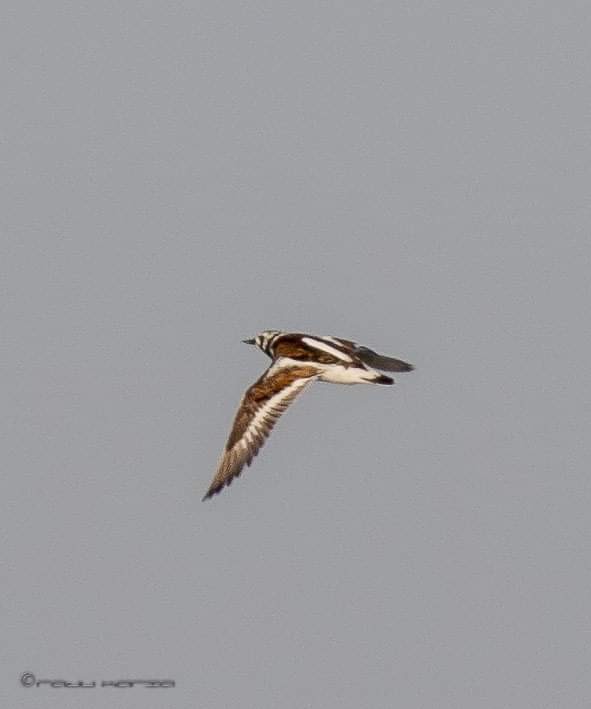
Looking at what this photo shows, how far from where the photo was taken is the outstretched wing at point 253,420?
95.6 ft

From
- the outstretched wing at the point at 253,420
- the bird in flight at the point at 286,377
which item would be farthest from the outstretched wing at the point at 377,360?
the outstretched wing at the point at 253,420

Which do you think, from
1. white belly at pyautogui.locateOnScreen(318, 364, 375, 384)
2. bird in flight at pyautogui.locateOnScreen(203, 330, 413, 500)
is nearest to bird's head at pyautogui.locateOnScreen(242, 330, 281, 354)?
bird in flight at pyautogui.locateOnScreen(203, 330, 413, 500)

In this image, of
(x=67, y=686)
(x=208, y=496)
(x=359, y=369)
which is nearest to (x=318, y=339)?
(x=359, y=369)

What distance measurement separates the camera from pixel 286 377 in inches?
1174

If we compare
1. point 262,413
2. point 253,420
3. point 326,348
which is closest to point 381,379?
point 326,348

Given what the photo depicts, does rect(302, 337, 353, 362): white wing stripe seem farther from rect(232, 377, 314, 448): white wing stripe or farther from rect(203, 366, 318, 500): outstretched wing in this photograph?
rect(232, 377, 314, 448): white wing stripe

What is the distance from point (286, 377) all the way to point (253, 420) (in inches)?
31.0

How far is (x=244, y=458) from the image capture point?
95.7 feet

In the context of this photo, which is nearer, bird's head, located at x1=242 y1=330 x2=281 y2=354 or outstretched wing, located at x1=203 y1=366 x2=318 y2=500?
outstretched wing, located at x1=203 y1=366 x2=318 y2=500

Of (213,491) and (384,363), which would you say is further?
(384,363)

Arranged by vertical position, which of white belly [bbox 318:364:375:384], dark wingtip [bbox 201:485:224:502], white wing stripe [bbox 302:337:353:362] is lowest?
dark wingtip [bbox 201:485:224:502]

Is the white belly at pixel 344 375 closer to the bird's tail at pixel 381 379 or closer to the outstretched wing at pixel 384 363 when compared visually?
the bird's tail at pixel 381 379

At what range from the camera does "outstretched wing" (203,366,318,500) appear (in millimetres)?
29125

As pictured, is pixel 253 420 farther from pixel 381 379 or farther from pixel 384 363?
pixel 384 363
